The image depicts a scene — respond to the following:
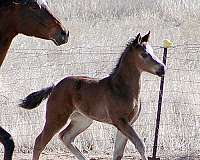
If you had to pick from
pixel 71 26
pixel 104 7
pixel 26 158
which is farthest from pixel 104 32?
pixel 26 158

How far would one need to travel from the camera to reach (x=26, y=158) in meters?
7.81

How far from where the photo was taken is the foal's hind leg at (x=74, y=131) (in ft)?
24.1

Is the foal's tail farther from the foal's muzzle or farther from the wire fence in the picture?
the foal's muzzle

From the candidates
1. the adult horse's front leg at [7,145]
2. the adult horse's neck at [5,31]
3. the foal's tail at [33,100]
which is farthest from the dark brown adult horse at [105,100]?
the adult horse's neck at [5,31]

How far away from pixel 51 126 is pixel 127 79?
1052mm

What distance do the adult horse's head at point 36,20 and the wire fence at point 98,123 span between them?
273cm

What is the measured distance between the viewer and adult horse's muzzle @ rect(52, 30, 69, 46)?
18.1 feet

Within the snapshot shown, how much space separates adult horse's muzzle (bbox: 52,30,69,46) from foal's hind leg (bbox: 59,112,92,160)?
1.88m

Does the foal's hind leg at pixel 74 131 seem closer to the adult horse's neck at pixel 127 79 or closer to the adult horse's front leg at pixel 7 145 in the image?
the adult horse's neck at pixel 127 79

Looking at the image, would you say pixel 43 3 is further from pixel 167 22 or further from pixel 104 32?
pixel 167 22

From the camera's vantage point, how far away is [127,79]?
674 centimetres

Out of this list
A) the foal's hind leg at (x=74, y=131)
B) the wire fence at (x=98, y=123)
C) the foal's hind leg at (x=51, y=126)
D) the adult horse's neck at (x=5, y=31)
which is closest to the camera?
the adult horse's neck at (x=5, y=31)

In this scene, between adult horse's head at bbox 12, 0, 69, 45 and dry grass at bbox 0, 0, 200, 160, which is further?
dry grass at bbox 0, 0, 200, 160

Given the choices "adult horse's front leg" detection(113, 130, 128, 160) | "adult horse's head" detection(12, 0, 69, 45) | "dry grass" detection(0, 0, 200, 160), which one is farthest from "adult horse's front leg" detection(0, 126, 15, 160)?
"dry grass" detection(0, 0, 200, 160)
